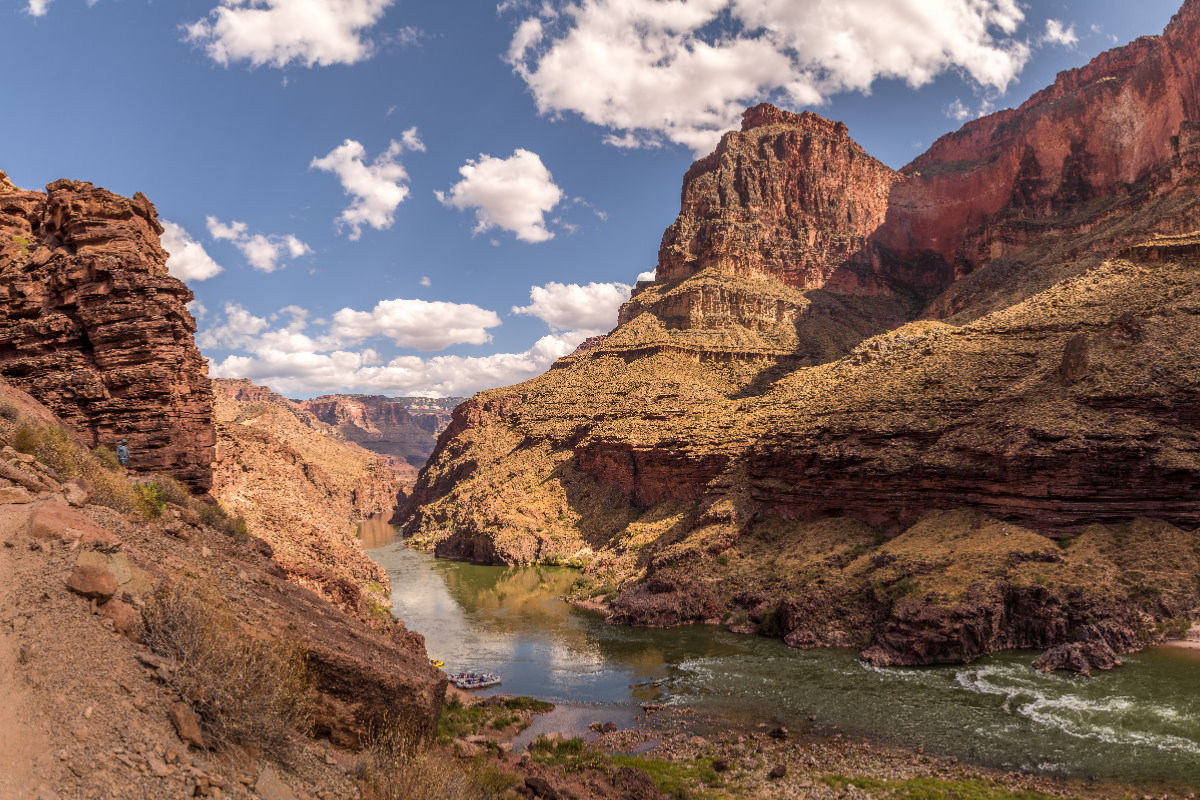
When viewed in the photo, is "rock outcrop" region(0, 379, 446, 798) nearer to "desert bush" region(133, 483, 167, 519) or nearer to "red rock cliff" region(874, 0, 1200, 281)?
"desert bush" region(133, 483, 167, 519)

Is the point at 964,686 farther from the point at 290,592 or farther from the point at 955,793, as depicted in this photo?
the point at 290,592

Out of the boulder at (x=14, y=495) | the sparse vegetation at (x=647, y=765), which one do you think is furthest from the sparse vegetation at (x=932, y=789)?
the boulder at (x=14, y=495)

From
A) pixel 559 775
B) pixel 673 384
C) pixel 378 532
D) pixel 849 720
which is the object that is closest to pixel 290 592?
pixel 559 775

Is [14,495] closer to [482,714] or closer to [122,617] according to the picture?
[122,617]

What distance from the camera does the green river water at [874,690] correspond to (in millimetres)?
22641

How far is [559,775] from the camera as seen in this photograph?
19.0 m

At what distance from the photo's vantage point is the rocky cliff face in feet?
67.3

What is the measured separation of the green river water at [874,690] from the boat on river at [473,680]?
3.12 feet

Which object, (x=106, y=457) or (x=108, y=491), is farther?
(x=106, y=457)

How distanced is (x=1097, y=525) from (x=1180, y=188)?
2166 inches

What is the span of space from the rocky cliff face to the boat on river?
18293mm

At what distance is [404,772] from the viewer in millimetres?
9609

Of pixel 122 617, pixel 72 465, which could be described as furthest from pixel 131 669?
pixel 72 465

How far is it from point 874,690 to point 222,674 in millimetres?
29151
